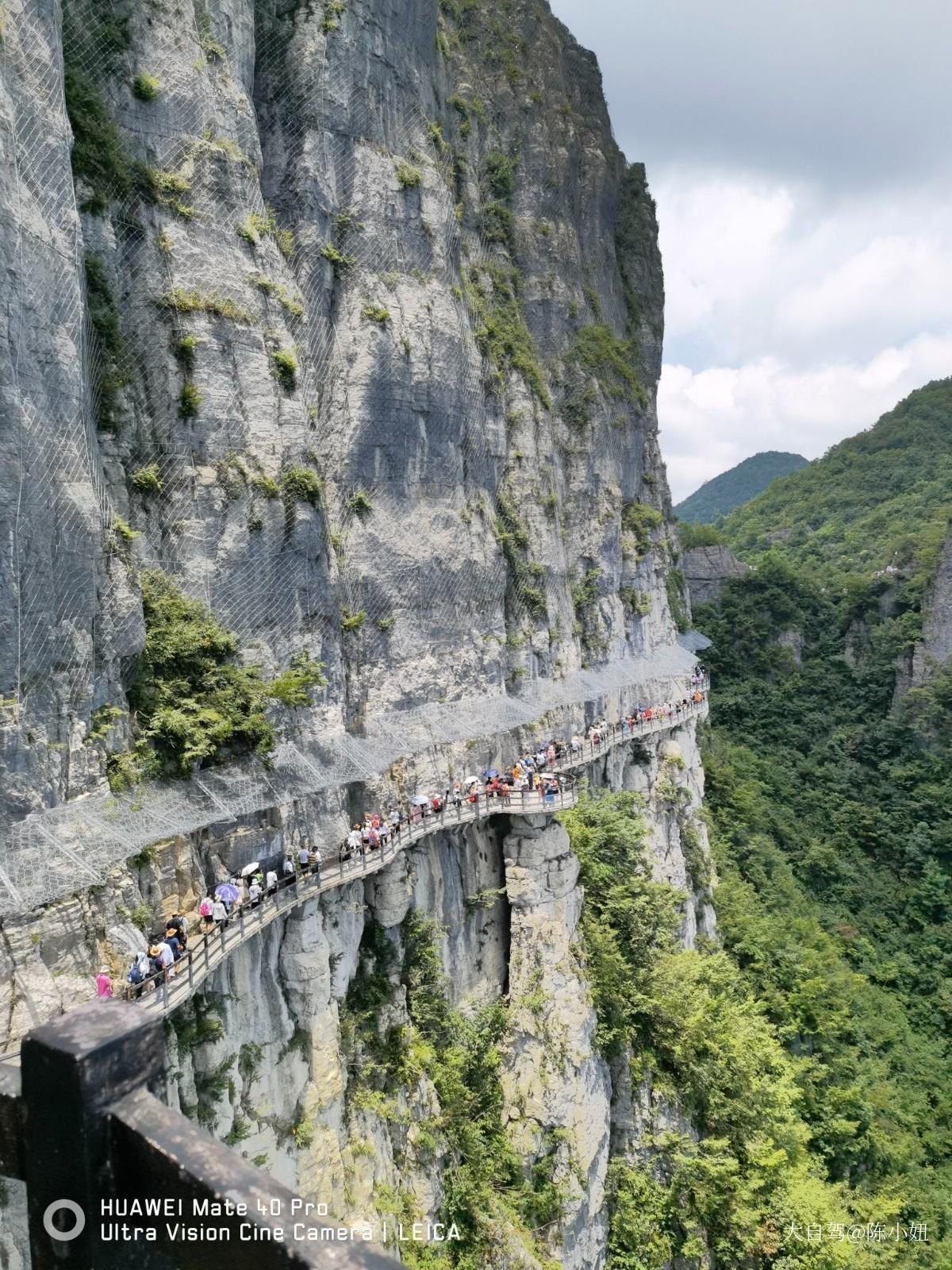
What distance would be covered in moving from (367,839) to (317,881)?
2.05m

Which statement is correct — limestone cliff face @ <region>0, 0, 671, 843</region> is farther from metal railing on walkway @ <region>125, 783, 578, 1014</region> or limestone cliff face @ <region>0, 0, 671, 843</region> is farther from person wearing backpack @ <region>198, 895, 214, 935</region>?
metal railing on walkway @ <region>125, 783, 578, 1014</region>

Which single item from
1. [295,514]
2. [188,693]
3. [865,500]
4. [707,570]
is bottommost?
[188,693]

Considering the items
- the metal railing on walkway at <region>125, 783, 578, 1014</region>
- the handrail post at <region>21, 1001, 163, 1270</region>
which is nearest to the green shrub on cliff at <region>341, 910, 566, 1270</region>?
the metal railing on walkway at <region>125, 783, 578, 1014</region>

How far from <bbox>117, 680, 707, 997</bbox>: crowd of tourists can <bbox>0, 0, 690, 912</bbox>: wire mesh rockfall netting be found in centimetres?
144

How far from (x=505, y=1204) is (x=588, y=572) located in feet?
86.8

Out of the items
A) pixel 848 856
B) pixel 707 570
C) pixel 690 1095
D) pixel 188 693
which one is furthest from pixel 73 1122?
pixel 707 570

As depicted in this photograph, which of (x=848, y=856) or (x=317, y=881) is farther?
(x=848, y=856)

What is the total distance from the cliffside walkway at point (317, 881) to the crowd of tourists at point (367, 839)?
0.04 metres

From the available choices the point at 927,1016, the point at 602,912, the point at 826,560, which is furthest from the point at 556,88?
the point at 826,560

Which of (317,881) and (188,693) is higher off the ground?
(188,693)

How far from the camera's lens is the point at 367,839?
720 inches

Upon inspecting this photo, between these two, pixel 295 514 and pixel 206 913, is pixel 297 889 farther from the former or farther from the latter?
pixel 295 514

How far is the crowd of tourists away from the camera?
12.4m

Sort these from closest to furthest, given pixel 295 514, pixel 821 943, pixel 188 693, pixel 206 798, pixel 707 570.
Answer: pixel 206 798, pixel 188 693, pixel 295 514, pixel 821 943, pixel 707 570
